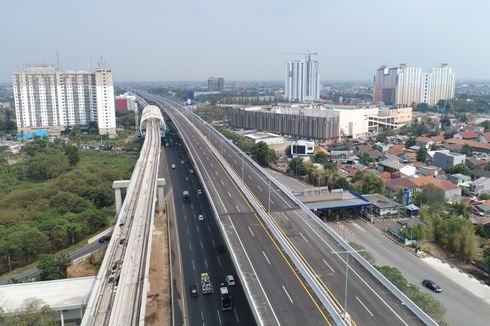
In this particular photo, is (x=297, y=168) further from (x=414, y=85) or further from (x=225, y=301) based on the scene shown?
(x=414, y=85)

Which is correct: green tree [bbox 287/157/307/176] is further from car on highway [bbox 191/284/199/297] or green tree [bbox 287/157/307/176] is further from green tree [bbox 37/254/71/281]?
green tree [bbox 37/254/71/281]

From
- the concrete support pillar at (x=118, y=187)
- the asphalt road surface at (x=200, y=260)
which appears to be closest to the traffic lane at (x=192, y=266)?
the asphalt road surface at (x=200, y=260)

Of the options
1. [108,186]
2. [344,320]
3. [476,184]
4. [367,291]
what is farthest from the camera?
[476,184]

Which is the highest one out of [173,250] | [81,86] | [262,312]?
[81,86]

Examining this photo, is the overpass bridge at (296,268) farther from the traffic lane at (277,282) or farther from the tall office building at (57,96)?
the tall office building at (57,96)

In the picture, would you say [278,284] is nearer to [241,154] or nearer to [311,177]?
[311,177]

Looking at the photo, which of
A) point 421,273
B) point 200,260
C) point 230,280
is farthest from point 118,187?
point 421,273

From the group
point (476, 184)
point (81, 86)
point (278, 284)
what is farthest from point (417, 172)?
point (81, 86)

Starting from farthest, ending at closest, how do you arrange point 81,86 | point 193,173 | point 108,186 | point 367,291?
point 81,86 → point 193,173 → point 108,186 → point 367,291
